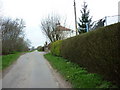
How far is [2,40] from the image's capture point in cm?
3578

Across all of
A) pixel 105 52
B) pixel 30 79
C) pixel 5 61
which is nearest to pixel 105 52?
pixel 105 52

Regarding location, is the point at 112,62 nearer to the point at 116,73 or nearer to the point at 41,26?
the point at 116,73

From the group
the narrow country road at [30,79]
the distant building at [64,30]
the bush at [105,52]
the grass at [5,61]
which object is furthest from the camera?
the distant building at [64,30]

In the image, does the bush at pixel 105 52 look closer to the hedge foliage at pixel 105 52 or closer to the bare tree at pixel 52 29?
the hedge foliage at pixel 105 52

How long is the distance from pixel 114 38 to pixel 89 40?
3.45 meters

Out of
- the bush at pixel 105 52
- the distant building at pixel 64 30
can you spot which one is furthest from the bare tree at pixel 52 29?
the bush at pixel 105 52

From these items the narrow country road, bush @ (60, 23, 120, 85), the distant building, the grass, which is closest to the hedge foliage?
bush @ (60, 23, 120, 85)

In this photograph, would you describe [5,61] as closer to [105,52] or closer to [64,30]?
[105,52]

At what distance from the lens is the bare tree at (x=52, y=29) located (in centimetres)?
4700

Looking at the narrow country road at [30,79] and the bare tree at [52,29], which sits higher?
the bare tree at [52,29]

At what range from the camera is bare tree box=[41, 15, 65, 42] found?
1850 inches

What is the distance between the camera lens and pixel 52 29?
48281 millimetres

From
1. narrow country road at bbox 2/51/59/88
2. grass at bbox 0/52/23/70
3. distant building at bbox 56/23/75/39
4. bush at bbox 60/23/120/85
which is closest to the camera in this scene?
bush at bbox 60/23/120/85

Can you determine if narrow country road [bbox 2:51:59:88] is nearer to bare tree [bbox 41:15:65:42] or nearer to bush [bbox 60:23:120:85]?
bush [bbox 60:23:120:85]
